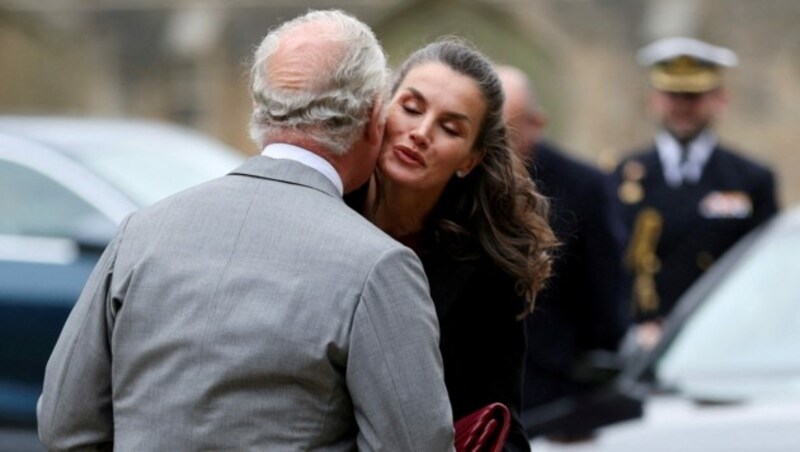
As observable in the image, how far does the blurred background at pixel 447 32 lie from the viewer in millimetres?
20422

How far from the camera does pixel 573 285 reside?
611cm

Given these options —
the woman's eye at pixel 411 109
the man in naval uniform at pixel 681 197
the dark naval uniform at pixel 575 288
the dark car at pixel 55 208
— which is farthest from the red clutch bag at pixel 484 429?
the dark car at pixel 55 208

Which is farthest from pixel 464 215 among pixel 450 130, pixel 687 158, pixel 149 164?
pixel 149 164

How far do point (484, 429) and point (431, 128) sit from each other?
0.54 meters

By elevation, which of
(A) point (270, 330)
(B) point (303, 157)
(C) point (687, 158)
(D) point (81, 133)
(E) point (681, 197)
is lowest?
(D) point (81, 133)

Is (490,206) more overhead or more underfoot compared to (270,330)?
more overhead

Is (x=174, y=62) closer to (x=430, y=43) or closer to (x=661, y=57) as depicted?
(x=661, y=57)

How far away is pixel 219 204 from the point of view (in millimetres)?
3121

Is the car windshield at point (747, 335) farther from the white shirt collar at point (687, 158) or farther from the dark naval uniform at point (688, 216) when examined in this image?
the white shirt collar at point (687, 158)

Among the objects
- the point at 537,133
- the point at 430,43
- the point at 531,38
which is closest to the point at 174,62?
the point at 531,38

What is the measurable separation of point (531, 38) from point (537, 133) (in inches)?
601

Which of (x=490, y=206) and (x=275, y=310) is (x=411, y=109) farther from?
(x=275, y=310)

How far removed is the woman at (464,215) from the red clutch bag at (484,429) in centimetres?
8

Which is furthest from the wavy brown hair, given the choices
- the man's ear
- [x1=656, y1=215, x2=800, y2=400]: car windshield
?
[x1=656, y1=215, x2=800, y2=400]: car windshield
